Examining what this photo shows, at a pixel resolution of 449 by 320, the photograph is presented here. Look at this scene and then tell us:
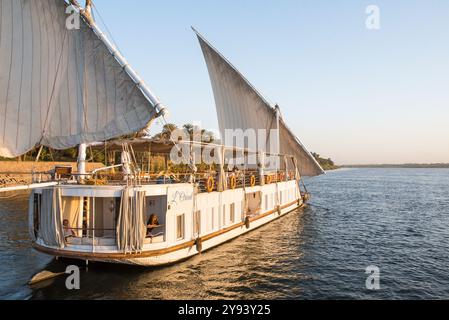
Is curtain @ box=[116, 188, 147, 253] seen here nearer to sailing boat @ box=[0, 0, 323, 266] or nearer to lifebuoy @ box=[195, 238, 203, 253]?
sailing boat @ box=[0, 0, 323, 266]

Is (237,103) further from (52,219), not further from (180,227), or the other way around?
(52,219)

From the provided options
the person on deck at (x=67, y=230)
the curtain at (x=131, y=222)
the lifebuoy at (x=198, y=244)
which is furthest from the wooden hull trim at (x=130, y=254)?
the person on deck at (x=67, y=230)

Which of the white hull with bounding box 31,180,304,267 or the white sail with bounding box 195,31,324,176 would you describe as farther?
the white sail with bounding box 195,31,324,176

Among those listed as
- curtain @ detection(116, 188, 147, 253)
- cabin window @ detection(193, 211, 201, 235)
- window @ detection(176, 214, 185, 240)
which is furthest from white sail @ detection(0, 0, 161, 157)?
cabin window @ detection(193, 211, 201, 235)

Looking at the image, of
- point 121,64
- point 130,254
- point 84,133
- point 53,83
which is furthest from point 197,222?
point 53,83

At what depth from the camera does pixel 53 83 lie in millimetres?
18734

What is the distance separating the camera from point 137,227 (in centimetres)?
1602

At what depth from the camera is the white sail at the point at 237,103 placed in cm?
3809

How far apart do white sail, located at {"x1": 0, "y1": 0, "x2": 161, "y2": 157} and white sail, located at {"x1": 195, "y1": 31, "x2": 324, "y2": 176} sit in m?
20.9

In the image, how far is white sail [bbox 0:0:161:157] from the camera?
57.9 feet
